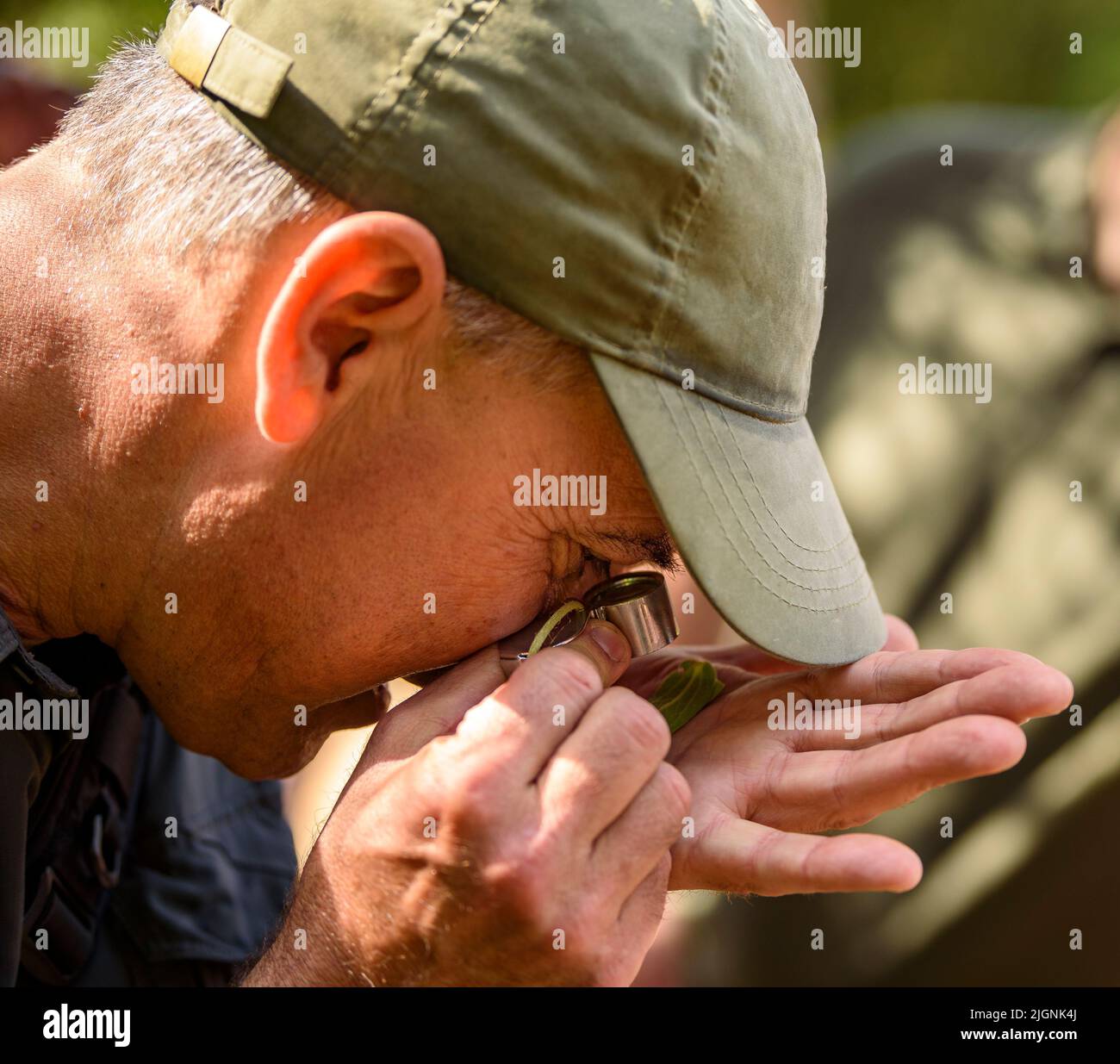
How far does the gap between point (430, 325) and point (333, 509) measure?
1.06 feet

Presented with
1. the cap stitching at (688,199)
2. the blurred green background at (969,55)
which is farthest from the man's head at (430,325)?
the blurred green background at (969,55)

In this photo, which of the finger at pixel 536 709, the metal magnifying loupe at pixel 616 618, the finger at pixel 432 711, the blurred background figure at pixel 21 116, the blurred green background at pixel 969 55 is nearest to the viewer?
the finger at pixel 536 709

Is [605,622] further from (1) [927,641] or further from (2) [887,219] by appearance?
(2) [887,219]

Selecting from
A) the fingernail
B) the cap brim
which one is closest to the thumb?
the fingernail

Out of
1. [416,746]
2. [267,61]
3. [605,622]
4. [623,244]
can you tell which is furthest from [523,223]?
[416,746]

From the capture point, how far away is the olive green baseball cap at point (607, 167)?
4.99 ft

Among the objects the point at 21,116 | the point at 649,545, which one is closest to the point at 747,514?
the point at 649,545

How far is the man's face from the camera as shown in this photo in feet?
5.54

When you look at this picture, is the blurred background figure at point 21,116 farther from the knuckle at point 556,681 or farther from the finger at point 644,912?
the finger at point 644,912

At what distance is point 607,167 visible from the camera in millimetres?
1549

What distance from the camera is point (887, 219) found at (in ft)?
11.7

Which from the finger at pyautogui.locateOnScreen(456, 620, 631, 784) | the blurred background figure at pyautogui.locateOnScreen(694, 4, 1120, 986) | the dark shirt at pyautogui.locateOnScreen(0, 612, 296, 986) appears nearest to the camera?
the finger at pyautogui.locateOnScreen(456, 620, 631, 784)

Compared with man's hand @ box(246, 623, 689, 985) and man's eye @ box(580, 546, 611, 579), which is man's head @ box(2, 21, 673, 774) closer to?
man's eye @ box(580, 546, 611, 579)

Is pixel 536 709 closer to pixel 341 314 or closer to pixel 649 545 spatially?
pixel 649 545
